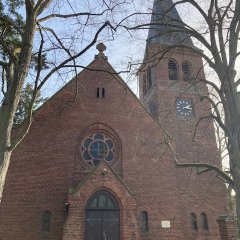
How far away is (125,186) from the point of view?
13352 millimetres

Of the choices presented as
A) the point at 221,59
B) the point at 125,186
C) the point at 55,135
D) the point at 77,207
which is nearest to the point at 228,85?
the point at 221,59

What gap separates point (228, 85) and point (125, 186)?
21.1 ft

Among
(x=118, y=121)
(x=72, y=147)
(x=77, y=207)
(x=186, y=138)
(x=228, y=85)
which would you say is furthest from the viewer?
(x=186, y=138)

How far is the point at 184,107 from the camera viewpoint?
20344 mm

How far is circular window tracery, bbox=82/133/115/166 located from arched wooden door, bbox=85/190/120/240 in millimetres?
2096

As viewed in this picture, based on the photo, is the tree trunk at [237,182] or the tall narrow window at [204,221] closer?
the tree trunk at [237,182]

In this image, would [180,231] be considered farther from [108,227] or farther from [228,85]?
[228,85]

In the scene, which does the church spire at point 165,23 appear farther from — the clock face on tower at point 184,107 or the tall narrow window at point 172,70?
the tall narrow window at point 172,70

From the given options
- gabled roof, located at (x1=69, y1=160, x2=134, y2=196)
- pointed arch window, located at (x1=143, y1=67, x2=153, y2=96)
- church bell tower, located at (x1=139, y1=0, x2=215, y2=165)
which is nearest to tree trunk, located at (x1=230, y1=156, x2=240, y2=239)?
gabled roof, located at (x1=69, y1=160, x2=134, y2=196)

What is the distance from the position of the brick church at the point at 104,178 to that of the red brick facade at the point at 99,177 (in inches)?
1.6

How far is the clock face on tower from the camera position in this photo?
2005cm

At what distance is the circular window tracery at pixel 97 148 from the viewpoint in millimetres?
15164

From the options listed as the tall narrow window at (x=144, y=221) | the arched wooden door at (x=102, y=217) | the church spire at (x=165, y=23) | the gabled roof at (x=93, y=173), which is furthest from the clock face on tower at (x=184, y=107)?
the church spire at (x=165, y=23)

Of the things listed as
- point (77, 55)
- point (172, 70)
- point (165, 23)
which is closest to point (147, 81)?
point (172, 70)
